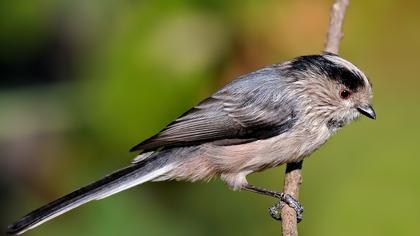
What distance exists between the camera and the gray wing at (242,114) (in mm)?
2998

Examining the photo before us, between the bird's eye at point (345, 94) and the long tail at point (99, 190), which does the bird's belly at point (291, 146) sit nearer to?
the bird's eye at point (345, 94)

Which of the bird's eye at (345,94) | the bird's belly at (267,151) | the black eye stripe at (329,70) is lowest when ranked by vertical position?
the bird's belly at (267,151)

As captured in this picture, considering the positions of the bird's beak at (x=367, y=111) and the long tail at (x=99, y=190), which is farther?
the bird's beak at (x=367, y=111)

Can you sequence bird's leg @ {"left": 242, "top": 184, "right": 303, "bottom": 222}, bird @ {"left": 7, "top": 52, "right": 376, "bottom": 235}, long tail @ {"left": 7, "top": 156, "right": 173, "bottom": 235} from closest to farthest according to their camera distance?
long tail @ {"left": 7, "top": 156, "right": 173, "bottom": 235}
bird's leg @ {"left": 242, "top": 184, "right": 303, "bottom": 222}
bird @ {"left": 7, "top": 52, "right": 376, "bottom": 235}

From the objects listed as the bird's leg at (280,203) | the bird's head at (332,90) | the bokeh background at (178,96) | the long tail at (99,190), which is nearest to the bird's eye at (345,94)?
the bird's head at (332,90)

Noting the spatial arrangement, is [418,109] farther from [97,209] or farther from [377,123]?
[97,209]

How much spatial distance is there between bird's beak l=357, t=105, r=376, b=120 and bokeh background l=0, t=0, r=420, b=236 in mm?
46

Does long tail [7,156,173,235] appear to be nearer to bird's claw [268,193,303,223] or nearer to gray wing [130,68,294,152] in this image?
gray wing [130,68,294,152]

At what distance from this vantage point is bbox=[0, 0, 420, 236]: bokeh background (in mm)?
2994

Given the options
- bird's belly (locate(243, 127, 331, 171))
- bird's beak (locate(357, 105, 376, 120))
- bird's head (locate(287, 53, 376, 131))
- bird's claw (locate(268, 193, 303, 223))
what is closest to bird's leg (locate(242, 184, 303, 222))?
bird's claw (locate(268, 193, 303, 223))

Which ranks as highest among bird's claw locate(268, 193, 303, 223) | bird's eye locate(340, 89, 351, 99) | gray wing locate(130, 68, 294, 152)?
bird's eye locate(340, 89, 351, 99)

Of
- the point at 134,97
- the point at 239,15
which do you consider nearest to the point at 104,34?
the point at 134,97

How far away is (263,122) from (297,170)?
0.23 metres

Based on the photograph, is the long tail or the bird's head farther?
the bird's head
